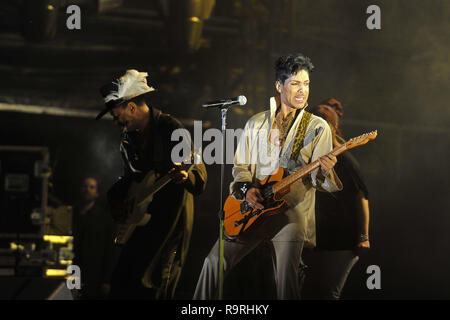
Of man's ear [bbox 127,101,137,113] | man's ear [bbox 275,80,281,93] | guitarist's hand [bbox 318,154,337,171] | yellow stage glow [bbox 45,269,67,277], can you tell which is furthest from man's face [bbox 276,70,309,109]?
yellow stage glow [bbox 45,269,67,277]

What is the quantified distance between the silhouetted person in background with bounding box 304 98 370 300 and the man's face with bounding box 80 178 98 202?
2145 millimetres

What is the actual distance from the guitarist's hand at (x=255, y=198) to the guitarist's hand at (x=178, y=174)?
2.15ft

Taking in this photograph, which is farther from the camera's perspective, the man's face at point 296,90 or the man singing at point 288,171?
the man's face at point 296,90

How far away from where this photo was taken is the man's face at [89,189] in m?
5.71

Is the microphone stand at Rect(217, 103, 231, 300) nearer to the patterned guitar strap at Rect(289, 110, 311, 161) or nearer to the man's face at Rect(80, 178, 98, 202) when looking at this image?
the patterned guitar strap at Rect(289, 110, 311, 161)

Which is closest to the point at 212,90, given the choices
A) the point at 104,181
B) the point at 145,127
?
the point at 145,127

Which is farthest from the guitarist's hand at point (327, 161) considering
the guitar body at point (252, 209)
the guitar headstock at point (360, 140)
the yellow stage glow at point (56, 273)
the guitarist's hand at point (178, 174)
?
the yellow stage glow at point (56, 273)

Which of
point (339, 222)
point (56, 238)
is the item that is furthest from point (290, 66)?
point (56, 238)

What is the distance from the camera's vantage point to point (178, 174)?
5.68 m

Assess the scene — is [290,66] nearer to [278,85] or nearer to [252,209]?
[278,85]

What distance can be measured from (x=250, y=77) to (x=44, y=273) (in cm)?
274

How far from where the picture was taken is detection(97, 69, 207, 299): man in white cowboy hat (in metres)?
5.59

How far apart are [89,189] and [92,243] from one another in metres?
0.52

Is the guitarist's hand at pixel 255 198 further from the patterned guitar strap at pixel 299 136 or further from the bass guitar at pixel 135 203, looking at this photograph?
the bass guitar at pixel 135 203
